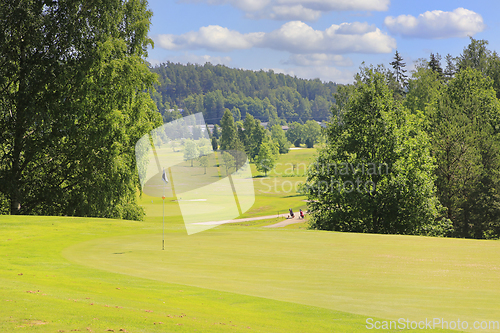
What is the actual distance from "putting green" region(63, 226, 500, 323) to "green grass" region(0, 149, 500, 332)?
0.11ft

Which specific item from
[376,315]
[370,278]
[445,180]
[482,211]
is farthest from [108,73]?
[482,211]

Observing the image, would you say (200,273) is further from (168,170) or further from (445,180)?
(445,180)

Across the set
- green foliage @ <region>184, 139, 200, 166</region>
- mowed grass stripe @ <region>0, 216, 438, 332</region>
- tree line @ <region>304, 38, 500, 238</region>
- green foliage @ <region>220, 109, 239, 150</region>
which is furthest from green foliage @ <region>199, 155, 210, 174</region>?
green foliage @ <region>220, 109, 239, 150</region>

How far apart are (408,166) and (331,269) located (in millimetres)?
23511

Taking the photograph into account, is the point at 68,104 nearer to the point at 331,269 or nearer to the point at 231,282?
the point at 231,282

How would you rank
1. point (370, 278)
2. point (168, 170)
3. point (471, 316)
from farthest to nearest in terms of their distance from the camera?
point (168, 170)
point (370, 278)
point (471, 316)

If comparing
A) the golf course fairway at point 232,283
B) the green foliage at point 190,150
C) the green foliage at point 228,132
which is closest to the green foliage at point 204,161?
the green foliage at point 190,150

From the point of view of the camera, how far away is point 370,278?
1159 cm

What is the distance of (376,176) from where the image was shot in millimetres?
34219

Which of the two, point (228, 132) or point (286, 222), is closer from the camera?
point (286, 222)

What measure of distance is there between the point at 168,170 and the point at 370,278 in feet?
23.1

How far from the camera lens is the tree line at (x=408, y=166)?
109 ft

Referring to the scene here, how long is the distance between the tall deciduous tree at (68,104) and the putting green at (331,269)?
40.6ft

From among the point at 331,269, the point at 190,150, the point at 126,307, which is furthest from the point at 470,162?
the point at 126,307
